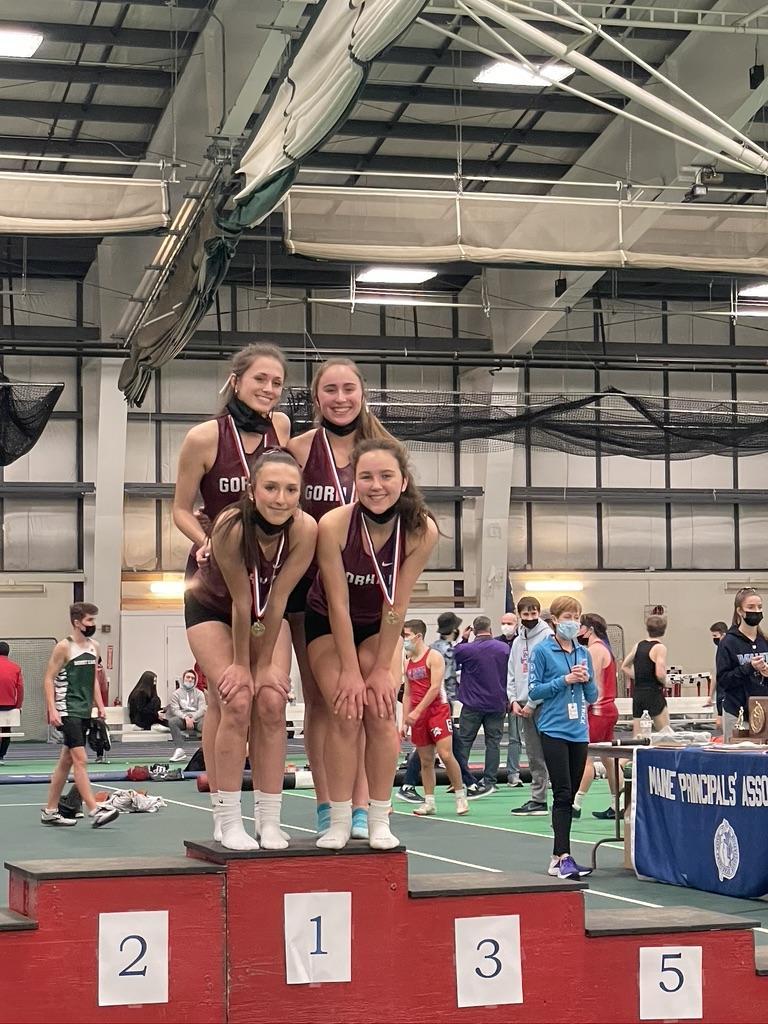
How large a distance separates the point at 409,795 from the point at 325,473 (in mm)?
9132

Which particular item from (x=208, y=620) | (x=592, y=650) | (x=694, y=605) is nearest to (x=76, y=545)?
(x=694, y=605)

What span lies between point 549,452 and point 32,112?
1253 centimetres

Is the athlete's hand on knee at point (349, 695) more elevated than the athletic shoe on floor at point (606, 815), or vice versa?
the athlete's hand on knee at point (349, 695)

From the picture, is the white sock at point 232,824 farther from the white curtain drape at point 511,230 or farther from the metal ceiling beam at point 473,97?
the metal ceiling beam at point 473,97

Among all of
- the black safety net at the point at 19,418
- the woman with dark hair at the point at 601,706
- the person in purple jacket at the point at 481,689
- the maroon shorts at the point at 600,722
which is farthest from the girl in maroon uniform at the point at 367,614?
the black safety net at the point at 19,418

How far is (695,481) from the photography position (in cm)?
2795

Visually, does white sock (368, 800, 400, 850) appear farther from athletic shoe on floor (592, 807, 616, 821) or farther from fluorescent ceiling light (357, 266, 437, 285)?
fluorescent ceiling light (357, 266, 437, 285)

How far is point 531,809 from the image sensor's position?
1250 centimetres

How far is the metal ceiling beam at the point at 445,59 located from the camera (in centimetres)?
1603

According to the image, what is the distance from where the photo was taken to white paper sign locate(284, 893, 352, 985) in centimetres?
480

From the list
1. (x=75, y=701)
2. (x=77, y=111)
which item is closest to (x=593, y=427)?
(x=77, y=111)

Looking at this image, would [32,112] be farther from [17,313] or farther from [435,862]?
[435,862]

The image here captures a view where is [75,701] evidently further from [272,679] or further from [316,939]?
[316,939]

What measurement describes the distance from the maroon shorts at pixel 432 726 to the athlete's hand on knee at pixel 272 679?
24.2ft
